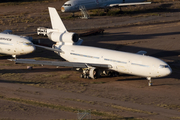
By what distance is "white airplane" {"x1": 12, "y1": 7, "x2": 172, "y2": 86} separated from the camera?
137 ft

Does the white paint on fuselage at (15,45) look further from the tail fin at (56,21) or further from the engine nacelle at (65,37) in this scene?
the tail fin at (56,21)

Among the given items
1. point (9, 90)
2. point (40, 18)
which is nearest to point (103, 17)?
point (40, 18)

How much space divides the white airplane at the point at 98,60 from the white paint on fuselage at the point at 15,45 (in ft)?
14.9

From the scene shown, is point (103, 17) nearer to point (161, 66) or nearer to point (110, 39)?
point (110, 39)

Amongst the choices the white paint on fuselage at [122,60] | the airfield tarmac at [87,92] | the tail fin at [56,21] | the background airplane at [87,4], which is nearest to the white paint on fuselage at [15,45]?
the airfield tarmac at [87,92]

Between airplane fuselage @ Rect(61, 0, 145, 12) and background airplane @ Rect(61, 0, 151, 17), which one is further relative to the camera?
background airplane @ Rect(61, 0, 151, 17)

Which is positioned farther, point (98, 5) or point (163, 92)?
point (98, 5)

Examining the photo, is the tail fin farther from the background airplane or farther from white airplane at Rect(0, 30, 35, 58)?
the background airplane

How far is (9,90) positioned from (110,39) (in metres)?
40.6

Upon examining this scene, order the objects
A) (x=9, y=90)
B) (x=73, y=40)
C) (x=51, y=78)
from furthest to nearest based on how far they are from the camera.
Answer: (x=73, y=40) < (x=51, y=78) < (x=9, y=90)

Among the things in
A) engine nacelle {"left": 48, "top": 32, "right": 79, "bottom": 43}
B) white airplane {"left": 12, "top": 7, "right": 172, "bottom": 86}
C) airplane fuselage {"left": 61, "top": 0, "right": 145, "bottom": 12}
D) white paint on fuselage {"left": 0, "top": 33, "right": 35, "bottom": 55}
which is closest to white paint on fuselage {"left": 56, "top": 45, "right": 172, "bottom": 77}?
white airplane {"left": 12, "top": 7, "right": 172, "bottom": 86}

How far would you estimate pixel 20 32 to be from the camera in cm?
8450

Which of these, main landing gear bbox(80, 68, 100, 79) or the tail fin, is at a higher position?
the tail fin

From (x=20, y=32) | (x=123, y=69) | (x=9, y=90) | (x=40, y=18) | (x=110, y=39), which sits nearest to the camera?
(x=9, y=90)
